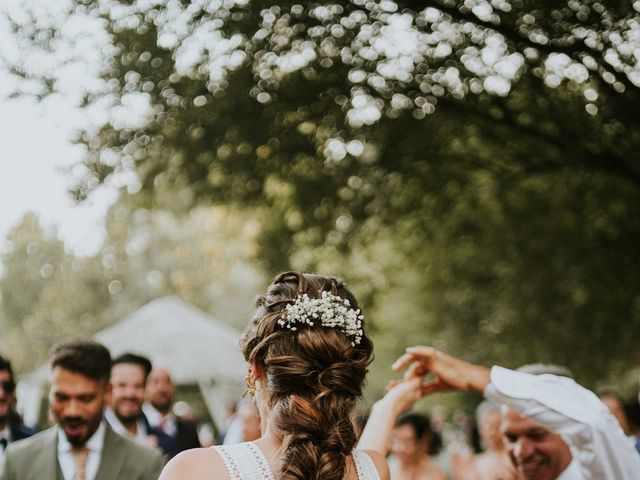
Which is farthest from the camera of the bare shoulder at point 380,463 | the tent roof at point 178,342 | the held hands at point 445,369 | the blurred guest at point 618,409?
the tent roof at point 178,342

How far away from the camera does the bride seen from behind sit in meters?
2.85

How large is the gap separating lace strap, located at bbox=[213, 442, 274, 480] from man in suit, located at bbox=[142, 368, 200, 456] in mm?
6215

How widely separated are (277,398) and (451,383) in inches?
43.1

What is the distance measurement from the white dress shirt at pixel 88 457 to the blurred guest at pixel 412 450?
4083mm

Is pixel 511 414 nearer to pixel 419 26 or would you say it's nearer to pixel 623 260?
pixel 419 26

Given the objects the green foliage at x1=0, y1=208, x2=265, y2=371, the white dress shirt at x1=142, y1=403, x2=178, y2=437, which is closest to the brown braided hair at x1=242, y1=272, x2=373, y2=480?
the white dress shirt at x1=142, y1=403, x2=178, y2=437

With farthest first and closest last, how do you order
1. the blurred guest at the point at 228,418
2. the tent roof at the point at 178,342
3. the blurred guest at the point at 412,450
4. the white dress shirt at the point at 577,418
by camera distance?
the tent roof at the point at 178,342, the blurred guest at the point at 228,418, the blurred guest at the point at 412,450, the white dress shirt at the point at 577,418

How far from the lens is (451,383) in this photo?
12.4ft

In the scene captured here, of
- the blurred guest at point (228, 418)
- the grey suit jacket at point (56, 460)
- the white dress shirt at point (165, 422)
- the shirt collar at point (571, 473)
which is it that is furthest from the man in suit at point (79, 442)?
the blurred guest at point (228, 418)

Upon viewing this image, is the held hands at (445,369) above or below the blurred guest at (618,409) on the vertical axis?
above

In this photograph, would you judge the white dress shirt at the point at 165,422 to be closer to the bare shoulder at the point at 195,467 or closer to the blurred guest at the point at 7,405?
the blurred guest at the point at 7,405

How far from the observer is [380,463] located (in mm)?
3260

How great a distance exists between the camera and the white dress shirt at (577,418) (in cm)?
357

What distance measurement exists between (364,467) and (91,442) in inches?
84.7
